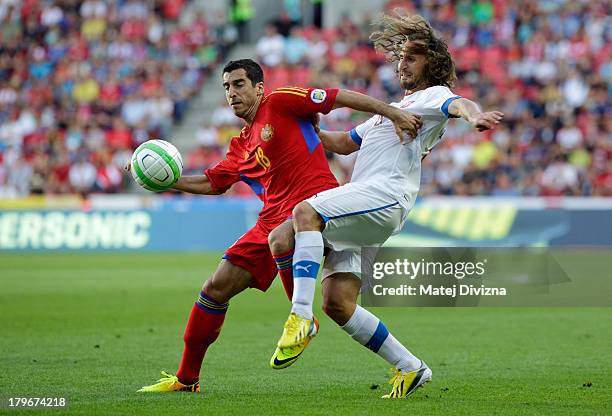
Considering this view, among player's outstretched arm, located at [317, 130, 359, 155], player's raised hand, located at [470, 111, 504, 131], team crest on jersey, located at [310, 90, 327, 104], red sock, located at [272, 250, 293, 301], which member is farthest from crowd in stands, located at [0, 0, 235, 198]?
player's raised hand, located at [470, 111, 504, 131]

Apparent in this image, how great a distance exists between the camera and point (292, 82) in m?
29.1

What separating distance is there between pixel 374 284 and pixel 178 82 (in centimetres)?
2320

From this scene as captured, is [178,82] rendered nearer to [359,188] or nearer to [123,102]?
[123,102]

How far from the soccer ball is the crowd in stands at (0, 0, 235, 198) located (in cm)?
1985

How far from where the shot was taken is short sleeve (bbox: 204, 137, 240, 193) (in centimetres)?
812

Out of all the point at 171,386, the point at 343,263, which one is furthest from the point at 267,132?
the point at 171,386

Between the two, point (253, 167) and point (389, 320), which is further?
point (389, 320)

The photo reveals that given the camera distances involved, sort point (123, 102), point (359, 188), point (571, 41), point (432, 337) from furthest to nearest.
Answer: point (123, 102) → point (571, 41) → point (432, 337) → point (359, 188)

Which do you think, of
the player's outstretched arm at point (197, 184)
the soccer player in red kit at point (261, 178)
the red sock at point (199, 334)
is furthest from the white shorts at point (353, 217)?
the player's outstretched arm at point (197, 184)

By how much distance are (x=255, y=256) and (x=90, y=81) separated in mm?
24647

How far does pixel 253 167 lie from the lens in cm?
791

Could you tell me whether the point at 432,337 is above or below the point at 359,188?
below

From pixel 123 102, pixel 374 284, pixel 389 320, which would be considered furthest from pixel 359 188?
pixel 123 102

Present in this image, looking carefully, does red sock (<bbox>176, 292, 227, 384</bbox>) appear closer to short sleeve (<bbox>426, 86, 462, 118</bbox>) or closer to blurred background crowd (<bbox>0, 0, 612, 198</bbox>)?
short sleeve (<bbox>426, 86, 462, 118</bbox>)
